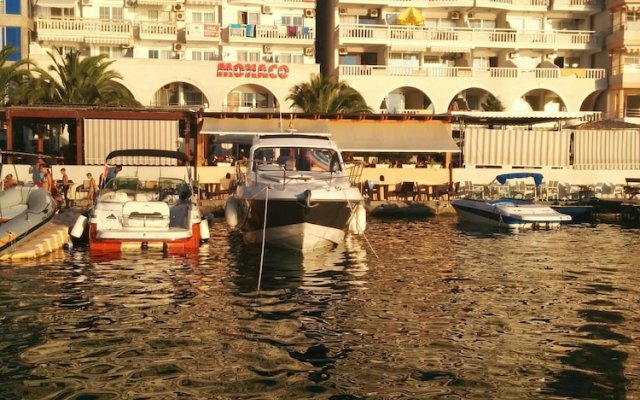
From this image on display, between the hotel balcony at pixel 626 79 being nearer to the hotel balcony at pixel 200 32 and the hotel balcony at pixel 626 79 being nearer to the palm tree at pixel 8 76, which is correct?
the hotel balcony at pixel 200 32

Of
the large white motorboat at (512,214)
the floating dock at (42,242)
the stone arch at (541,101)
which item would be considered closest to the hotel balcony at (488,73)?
the stone arch at (541,101)

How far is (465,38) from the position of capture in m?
51.4

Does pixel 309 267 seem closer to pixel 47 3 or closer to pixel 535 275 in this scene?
pixel 535 275

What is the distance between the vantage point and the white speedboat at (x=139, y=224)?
18.7 m

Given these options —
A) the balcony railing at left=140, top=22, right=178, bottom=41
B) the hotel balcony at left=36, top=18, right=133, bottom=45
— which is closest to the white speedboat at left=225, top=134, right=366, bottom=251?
the hotel balcony at left=36, top=18, right=133, bottom=45

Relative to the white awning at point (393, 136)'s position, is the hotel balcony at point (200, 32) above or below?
above

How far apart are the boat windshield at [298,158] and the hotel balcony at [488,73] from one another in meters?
27.5

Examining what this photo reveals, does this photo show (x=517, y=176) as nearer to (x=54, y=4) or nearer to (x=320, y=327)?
(x=320, y=327)

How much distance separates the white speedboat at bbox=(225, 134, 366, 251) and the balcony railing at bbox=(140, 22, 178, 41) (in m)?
28.8

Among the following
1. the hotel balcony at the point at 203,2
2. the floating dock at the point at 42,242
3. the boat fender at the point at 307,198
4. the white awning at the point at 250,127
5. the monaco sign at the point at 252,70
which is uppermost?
the hotel balcony at the point at 203,2

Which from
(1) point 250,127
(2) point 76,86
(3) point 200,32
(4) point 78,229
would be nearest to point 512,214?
(1) point 250,127

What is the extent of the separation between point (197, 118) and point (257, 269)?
18.7 metres

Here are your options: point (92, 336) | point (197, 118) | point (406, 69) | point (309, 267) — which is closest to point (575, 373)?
point (92, 336)

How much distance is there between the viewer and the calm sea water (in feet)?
30.0
